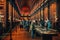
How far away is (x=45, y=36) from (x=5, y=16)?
7784 millimetres

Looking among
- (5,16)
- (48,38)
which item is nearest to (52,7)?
(5,16)

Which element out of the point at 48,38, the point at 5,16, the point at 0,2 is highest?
the point at 0,2

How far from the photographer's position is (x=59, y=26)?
21.5 metres

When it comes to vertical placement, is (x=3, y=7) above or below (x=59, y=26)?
above

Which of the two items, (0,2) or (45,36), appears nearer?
(45,36)

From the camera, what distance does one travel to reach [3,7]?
54.8 feet

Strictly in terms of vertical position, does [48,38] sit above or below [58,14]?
below

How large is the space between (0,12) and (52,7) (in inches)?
442

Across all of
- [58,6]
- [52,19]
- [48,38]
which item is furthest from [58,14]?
[48,38]

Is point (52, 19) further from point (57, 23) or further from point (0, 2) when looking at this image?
point (0, 2)

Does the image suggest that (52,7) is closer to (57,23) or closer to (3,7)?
(57,23)

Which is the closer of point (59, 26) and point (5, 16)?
point (5, 16)

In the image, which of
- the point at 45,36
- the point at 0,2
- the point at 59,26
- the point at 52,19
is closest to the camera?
the point at 45,36

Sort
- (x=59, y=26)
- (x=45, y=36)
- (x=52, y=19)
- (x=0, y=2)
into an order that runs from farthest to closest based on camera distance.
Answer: (x=52, y=19) < (x=59, y=26) < (x=0, y=2) < (x=45, y=36)
